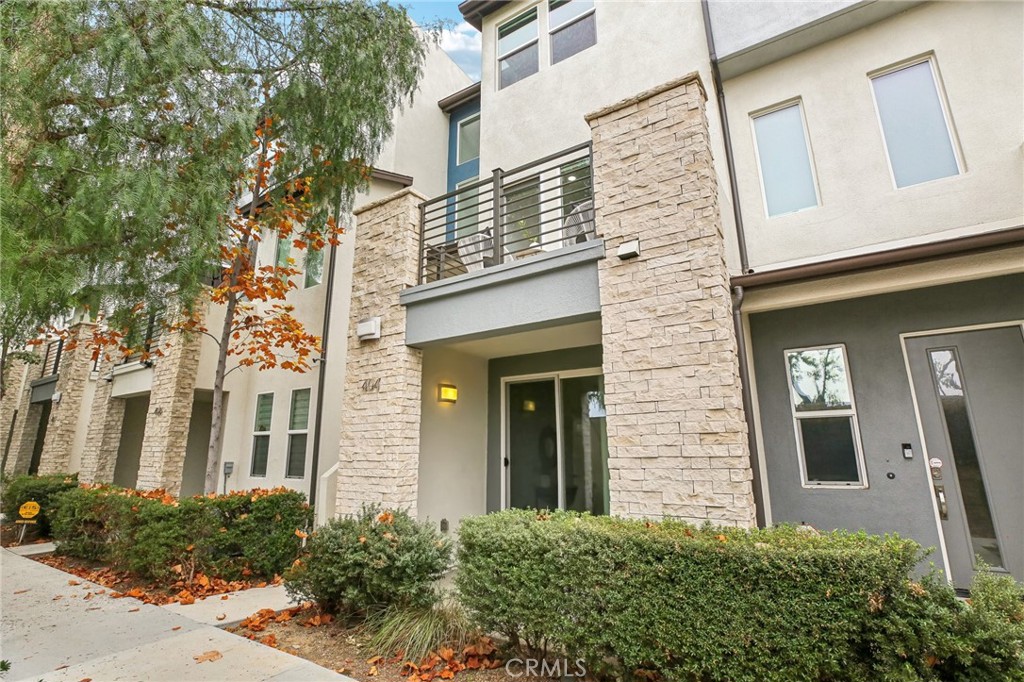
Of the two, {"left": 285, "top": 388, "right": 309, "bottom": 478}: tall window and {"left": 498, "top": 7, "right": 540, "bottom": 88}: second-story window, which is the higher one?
{"left": 498, "top": 7, "right": 540, "bottom": 88}: second-story window

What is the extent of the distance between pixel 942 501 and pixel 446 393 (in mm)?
5841

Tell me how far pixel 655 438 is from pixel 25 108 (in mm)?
5749

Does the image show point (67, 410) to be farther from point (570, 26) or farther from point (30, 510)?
point (570, 26)

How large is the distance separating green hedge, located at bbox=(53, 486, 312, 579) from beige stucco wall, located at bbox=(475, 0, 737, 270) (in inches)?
258

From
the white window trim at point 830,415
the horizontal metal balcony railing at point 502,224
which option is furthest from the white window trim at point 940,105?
the horizontal metal balcony railing at point 502,224

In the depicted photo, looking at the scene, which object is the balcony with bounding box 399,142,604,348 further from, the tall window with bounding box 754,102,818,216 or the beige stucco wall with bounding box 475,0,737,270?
the tall window with bounding box 754,102,818,216

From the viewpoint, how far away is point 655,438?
4352mm

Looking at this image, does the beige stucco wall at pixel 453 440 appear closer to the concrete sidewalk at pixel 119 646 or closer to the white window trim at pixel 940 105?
the concrete sidewalk at pixel 119 646

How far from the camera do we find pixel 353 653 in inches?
158

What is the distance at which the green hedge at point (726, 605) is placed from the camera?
2578mm

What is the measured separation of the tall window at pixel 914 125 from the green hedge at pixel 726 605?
4.57m

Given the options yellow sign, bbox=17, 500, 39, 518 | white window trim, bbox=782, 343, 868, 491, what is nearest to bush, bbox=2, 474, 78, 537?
yellow sign, bbox=17, 500, 39, 518

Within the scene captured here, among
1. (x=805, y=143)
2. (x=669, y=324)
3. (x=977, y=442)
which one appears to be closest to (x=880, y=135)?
(x=805, y=143)

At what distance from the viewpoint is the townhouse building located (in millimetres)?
4539
